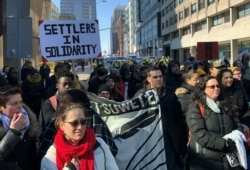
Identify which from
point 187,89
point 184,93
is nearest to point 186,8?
point 187,89

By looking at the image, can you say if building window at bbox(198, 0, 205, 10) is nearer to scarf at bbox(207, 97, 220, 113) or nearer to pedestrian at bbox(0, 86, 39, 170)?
scarf at bbox(207, 97, 220, 113)

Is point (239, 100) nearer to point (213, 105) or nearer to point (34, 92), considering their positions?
point (213, 105)

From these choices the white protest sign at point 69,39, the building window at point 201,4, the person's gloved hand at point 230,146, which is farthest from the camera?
the building window at point 201,4

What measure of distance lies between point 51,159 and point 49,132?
884 mm

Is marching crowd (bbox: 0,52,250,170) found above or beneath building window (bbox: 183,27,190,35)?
beneath

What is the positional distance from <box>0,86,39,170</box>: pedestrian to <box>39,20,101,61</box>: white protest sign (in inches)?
140

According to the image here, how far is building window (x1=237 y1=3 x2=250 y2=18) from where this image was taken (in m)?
41.2

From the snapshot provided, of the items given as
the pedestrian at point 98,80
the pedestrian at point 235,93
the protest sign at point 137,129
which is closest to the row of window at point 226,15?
the pedestrian at point 98,80

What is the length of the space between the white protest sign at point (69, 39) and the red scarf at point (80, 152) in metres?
4.52

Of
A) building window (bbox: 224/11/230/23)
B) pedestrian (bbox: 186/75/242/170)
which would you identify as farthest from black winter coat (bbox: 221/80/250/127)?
building window (bbox: 224/11/230/23)

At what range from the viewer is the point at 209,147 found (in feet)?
14.8

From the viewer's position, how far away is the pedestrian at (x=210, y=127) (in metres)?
4.47

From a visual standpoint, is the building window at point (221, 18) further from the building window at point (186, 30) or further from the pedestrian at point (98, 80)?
the pedestrian at point (98, 80)

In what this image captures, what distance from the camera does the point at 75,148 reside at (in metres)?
3.01
